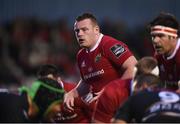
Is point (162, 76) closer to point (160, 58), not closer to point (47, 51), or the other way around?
point (160, 58)

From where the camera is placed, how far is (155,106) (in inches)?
277

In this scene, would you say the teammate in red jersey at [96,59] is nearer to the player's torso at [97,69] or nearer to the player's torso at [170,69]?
the player's torso at [97,69]

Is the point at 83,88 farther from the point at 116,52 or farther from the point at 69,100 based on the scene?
the point at 116,52

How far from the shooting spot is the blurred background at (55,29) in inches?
612

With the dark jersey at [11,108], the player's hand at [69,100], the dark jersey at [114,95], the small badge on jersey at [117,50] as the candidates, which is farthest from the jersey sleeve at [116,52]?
the dark jersey at [11,108]

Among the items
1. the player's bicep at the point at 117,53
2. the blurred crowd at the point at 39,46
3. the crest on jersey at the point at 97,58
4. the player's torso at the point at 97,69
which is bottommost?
the blurred crowd at the point at 39,46

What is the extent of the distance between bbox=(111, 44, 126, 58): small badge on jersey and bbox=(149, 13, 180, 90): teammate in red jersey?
1.69 feet

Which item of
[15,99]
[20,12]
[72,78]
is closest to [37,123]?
[15,99]

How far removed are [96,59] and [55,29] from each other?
22.0 feet

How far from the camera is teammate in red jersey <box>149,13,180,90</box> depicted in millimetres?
8781

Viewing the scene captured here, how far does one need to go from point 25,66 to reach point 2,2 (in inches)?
50.2

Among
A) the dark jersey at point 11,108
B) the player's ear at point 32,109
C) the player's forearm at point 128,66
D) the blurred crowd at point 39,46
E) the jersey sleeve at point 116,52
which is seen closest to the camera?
the dark jersey at point 11,108

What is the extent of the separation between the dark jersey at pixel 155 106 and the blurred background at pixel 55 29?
7929mm

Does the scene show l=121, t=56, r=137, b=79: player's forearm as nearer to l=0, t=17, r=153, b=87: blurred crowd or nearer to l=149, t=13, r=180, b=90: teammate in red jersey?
l=149, t=13, r=180, b=90: teammate in red jersey
